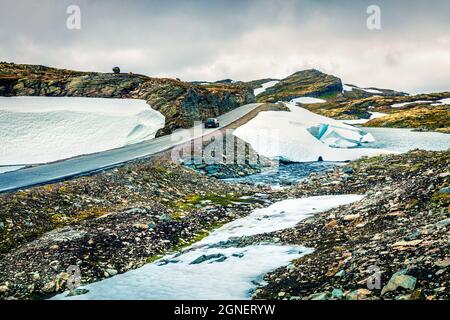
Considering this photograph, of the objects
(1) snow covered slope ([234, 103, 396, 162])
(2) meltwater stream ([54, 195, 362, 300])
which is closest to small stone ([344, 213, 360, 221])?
(2) meltwater stream ([54, 195, 362, 300])

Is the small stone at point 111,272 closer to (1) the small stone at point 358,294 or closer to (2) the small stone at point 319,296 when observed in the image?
(2) the small stone at point 319,296

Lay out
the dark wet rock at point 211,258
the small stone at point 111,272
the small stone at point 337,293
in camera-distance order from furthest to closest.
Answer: the dark wet rock at point 211,258 < the small stone at point 111,272 < the small stone at point 337,293

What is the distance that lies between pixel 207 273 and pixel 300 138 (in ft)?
106

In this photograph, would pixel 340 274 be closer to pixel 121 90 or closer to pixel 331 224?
pixel 331 224

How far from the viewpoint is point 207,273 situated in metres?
9.07

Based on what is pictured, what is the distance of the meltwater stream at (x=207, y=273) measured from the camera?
791cm

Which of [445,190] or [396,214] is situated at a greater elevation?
[445,190]

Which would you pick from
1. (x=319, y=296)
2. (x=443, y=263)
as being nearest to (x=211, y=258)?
(x=319, y=296)

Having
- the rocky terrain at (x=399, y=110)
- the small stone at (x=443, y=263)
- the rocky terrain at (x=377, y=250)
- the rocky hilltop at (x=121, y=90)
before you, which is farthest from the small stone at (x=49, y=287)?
the rocky terrain at (x=399, y=110)

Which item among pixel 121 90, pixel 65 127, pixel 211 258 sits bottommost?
pixel 211 258

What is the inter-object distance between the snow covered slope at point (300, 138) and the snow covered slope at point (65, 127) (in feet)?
37.6

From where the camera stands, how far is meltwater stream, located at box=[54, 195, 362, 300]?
791 cm
